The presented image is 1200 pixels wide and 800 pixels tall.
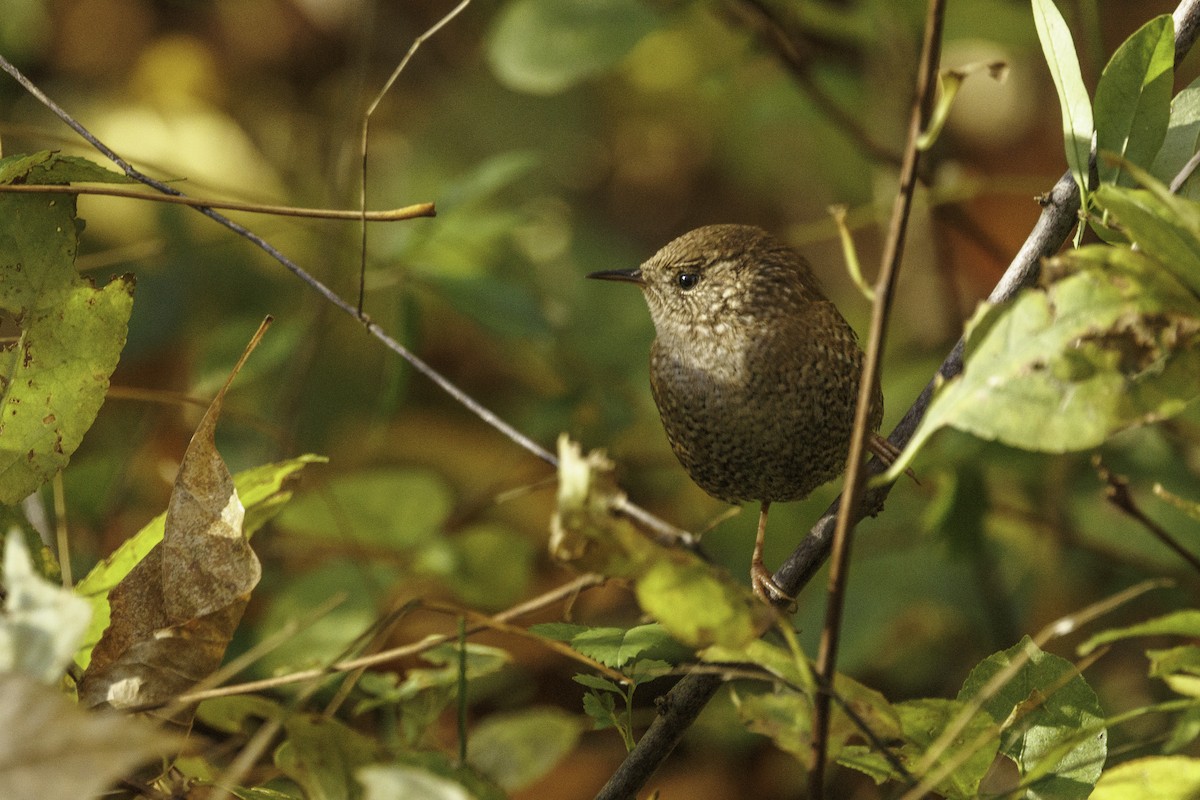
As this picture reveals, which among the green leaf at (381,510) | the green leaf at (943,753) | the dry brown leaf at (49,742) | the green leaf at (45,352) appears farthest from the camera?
the green leaf at (381,510)

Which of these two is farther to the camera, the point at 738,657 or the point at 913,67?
the point at 913,67

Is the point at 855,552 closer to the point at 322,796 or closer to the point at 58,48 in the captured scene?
the point at 322,796

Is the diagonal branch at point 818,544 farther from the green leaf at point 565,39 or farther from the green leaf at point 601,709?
the green leaf at point 565,39

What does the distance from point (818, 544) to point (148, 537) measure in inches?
29.1

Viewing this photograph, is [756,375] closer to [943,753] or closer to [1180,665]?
[943,753]

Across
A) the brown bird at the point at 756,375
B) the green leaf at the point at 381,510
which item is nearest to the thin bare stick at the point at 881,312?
the brown bird at the point at 756,375

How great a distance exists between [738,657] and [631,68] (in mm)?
3587

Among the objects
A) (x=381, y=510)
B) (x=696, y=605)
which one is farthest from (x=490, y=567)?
(x=696, y=605)

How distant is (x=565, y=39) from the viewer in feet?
8.13

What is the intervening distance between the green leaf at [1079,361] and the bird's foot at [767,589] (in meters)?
0.47

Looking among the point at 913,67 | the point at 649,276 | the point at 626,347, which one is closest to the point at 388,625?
the point at 649,276

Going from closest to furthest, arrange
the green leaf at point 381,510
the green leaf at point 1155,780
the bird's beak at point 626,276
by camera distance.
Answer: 1. the green leaf at point 1155,780
2. the bird's beak at point 626,276
3. the green leaf at point 381,510

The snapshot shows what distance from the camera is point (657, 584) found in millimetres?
1007

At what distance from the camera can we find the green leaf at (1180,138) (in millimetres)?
1282
